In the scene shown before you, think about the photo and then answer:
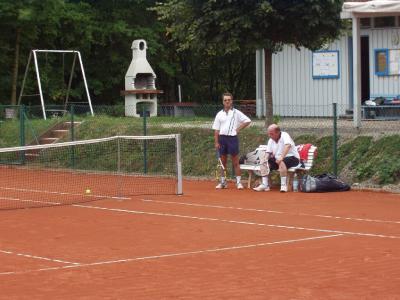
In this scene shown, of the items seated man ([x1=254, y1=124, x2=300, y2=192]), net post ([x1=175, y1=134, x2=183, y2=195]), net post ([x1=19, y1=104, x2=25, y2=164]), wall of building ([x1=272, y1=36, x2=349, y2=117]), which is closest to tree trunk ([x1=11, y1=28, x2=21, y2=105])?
net post ([x1=19, y1=104, x2=25, y2=164])

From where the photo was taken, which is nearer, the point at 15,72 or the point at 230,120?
the point at 230,120

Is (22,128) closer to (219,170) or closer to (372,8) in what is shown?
(219,170)

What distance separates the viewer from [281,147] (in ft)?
61.1

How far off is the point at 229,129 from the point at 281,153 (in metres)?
1.44

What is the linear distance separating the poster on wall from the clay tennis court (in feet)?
39.9

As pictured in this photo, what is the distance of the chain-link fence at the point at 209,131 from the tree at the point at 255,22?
167 centimetres

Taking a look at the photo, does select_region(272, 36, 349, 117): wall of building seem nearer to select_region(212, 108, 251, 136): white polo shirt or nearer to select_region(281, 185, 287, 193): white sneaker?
select_region(212, 108, 251, 136): white polo shirt

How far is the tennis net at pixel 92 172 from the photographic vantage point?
Answer: 18766 millimetres

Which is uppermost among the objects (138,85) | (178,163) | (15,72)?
(15,72)

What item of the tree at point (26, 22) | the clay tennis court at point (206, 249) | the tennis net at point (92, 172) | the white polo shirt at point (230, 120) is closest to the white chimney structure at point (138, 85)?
the tree at point (26, 22)

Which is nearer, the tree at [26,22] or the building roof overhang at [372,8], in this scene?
the building roof overhang at [372,8]

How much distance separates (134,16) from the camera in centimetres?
4116

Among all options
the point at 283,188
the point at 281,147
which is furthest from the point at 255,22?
the point at 283,188

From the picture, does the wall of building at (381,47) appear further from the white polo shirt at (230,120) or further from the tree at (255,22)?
the white polo shirt at (230,120)
